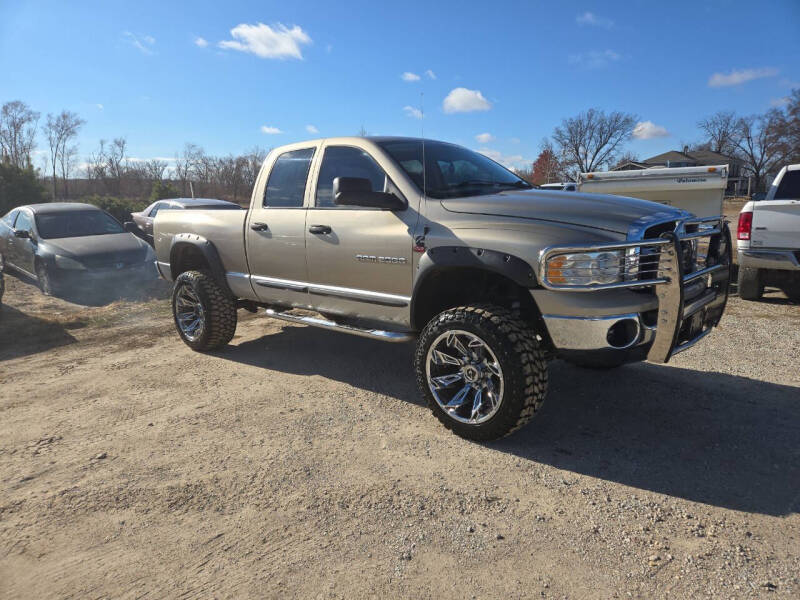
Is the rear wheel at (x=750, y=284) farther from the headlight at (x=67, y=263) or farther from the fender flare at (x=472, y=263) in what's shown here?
the headlight at (x=67, y=263)

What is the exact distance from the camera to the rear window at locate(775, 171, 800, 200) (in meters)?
7.29

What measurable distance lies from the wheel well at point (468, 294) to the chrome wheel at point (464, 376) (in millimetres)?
386

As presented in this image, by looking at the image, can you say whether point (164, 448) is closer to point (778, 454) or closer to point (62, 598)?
point (62, 598)

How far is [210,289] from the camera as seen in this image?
17.4ft

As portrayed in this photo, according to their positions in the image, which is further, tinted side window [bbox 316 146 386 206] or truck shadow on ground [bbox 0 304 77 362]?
truck shadow on ground [bbox 0 304 77 362]

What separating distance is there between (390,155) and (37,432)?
10.6 feet

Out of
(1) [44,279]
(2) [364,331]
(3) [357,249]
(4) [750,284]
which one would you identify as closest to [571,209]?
(3) [357,249]

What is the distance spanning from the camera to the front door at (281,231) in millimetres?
4551

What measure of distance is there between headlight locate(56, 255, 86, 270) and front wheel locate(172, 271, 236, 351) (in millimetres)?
4428

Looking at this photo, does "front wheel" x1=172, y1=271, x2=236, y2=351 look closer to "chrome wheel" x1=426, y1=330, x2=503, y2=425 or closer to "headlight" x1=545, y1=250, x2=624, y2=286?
"chrome wheel" x1=426, y1=330, x2=503, y2=425

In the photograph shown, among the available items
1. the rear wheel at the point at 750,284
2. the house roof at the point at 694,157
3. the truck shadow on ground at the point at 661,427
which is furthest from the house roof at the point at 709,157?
the truck shadow on ground at the point at 661,427

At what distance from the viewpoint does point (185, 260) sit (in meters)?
5.95

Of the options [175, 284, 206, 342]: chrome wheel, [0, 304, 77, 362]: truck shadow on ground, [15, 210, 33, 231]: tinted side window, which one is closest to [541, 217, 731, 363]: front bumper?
[175, 284, 206, 342]: chrome wheel

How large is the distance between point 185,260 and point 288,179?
1961 mm
